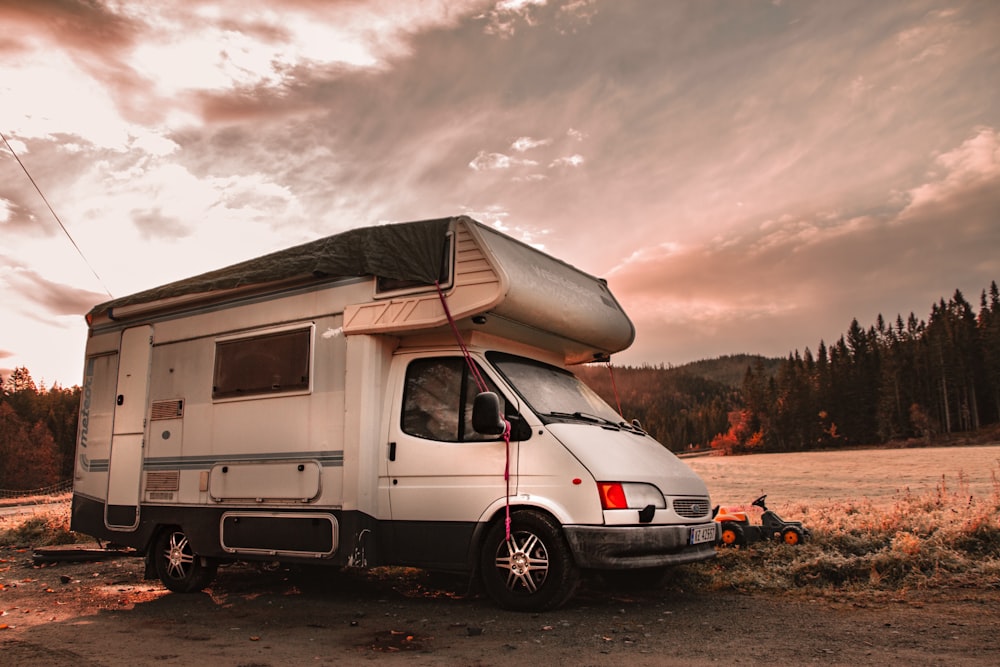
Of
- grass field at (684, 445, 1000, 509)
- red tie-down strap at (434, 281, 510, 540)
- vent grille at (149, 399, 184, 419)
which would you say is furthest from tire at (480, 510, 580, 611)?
grass field at (684, 445, 1000, 509)

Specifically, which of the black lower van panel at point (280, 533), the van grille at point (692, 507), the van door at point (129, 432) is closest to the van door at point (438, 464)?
the black lower van panel at point (280, 533)

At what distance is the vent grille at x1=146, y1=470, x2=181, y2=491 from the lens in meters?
8.50

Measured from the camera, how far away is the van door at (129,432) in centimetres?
891

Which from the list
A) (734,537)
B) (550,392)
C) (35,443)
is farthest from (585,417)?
(35,443)

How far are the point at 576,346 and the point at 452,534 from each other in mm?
2532

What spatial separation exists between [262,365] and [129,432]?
7.59 ft

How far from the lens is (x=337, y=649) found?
551 cm

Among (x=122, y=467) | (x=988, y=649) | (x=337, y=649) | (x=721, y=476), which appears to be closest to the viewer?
(x=988, y=649)

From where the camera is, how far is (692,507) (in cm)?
700

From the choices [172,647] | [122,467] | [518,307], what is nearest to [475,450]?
[518,307]

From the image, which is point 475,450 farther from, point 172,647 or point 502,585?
point 172,647

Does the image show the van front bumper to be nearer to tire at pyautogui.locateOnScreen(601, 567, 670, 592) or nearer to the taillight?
the taillight

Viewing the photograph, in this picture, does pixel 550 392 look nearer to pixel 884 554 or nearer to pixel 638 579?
pixel 638 579

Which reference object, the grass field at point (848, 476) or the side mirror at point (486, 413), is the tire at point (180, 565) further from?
the grass field at point (848, 476)
